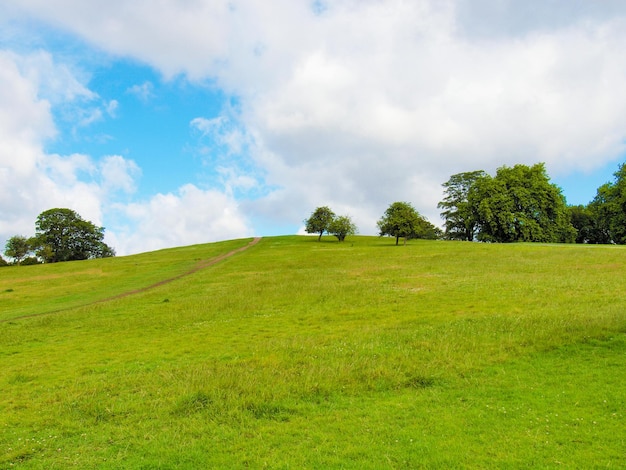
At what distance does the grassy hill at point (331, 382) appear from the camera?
8.56 m

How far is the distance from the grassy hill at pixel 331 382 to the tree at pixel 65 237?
292ft

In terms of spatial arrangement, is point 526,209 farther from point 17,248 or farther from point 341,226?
point 17,248

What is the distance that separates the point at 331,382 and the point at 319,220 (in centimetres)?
8614

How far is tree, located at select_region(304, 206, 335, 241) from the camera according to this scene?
97.6m

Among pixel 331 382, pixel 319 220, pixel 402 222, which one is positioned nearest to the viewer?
pixel 331 382

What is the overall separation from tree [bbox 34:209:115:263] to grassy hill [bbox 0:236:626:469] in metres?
89.0

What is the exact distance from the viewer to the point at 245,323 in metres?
22.5

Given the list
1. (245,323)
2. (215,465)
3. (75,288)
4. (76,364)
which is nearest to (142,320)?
(245,323)

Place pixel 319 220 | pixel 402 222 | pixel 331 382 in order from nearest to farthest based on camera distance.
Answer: pixel 331 382
pixel 402 222
pixel 319 220

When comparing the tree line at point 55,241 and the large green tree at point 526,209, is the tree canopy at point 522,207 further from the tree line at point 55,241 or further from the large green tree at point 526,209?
the tree line at point 55,241

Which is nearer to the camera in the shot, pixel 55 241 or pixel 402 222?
pixel 402 222

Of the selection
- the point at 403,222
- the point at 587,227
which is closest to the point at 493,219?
the point at 403,222

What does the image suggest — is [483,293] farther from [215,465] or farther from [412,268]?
[215,465]

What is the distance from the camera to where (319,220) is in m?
98.1
